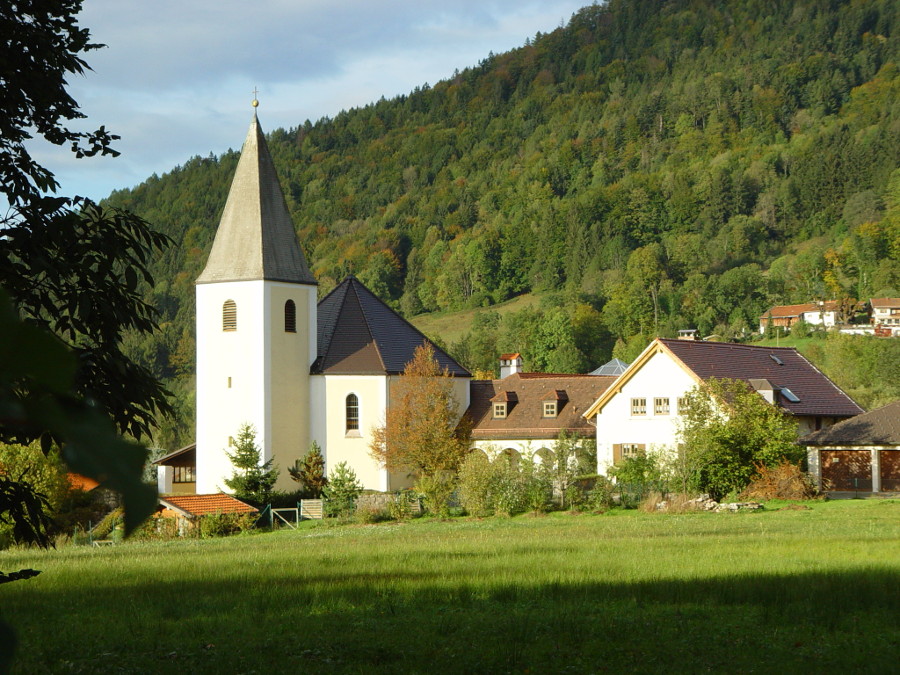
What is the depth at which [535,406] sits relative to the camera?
56500mm

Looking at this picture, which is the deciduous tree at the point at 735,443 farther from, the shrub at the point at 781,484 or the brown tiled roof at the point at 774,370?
the brown tiled roof at the point at 774,370

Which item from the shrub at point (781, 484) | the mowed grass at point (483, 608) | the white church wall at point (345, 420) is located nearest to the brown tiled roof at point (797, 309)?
the white church wall at point (345, 420)

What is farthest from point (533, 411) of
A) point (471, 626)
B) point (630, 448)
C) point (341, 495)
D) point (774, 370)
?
point (471, 626)

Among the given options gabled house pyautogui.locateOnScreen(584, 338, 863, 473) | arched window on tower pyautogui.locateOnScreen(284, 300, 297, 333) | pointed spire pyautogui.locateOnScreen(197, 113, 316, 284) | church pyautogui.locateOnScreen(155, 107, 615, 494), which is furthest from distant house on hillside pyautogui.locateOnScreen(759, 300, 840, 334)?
pointed spire pyautogui.locateOnScreen(197, 113, 316, 284)

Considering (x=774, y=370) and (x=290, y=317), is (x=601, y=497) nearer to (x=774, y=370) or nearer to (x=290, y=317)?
(x=774, y=370)

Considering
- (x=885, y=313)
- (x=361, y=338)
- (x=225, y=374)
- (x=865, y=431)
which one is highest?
(x=885, y=313)

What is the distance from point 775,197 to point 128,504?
20015 cm

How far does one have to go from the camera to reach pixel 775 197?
7574 inches

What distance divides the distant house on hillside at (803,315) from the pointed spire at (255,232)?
95889 mm

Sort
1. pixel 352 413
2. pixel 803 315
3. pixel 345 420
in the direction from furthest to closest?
pixel 803 315 → pixel 352 413 → pixel 345 420

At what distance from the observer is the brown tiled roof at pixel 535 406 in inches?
2157

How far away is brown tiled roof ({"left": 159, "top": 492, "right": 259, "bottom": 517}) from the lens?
136ft

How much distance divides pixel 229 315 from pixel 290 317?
2.80 meters

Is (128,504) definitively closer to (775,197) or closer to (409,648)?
(409,648)
